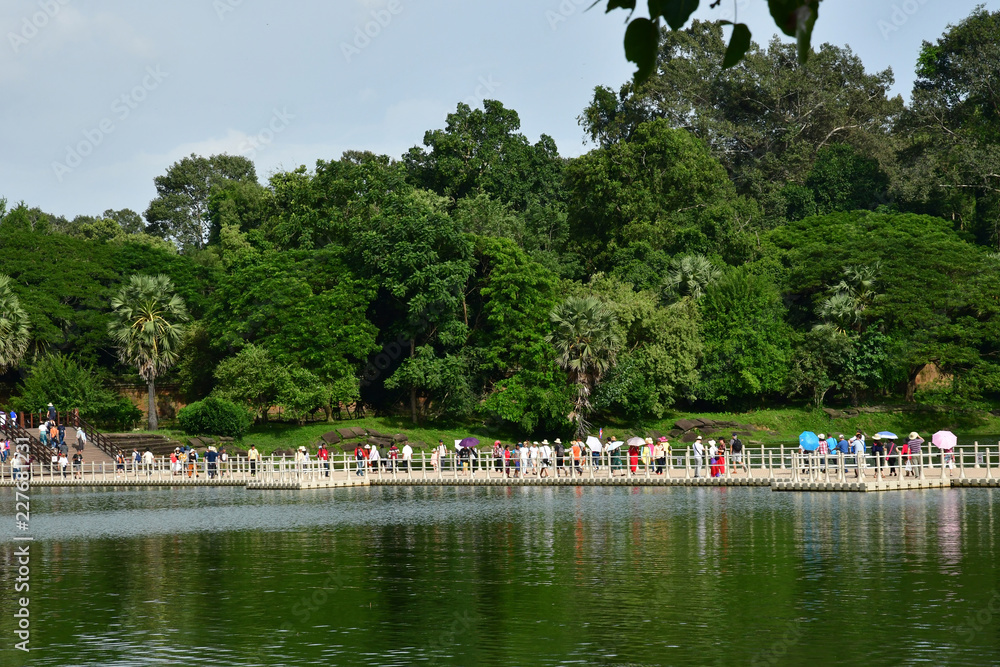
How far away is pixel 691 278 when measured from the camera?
7869 centimetres

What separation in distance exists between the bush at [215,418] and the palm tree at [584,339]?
712 inches

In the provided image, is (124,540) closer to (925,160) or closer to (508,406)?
(508,406)

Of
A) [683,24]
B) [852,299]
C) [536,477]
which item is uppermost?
[852,299]

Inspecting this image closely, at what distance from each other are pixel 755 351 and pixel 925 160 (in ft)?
82.8

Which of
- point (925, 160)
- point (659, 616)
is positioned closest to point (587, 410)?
point (925, 160)

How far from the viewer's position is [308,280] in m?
75.6

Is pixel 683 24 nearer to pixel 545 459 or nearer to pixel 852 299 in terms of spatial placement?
pixel 545 459

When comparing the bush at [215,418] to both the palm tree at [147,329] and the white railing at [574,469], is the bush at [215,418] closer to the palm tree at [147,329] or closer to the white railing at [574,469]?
the palm tree at [147,329]

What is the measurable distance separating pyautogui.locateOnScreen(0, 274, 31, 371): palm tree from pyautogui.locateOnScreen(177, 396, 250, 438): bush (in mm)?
11674

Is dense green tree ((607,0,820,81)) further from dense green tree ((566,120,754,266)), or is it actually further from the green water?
dense green tree ((566,120,754,266))

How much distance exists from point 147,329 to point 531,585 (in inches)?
2171

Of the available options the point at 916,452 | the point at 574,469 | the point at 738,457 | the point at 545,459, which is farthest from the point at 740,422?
the point at 916,452

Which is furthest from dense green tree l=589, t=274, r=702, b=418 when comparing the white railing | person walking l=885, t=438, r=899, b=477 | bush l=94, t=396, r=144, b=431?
bush l=94, t=396, r=144, b=431

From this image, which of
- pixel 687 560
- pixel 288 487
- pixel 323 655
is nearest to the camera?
pixel 323 655
